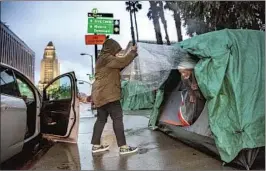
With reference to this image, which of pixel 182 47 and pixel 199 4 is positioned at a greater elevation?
pixel 199 4

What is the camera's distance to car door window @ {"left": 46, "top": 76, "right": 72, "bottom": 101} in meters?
5.84

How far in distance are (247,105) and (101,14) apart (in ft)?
31.0

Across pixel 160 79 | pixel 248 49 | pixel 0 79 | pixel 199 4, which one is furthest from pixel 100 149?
pixel 199 4

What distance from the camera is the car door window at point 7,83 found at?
152 inches

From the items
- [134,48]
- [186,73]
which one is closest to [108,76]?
[134,48]

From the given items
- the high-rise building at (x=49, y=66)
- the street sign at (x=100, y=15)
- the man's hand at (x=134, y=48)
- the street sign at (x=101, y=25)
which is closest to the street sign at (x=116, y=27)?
the street sign at (x=101, y=25)

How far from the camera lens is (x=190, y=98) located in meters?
5.25

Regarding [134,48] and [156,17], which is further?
[156,17]

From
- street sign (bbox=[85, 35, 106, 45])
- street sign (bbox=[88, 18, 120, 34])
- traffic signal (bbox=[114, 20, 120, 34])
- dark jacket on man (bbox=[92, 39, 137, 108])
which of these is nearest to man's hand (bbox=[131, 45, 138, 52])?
dark jacket on man (bbox=[92, 39, 137, 108])

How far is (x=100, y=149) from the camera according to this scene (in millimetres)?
4953

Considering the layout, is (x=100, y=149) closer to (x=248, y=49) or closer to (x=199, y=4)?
(x=248, y=49)

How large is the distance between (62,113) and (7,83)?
5.78 ft

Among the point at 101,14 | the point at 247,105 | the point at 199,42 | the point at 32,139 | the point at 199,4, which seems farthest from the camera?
the point at 101,14

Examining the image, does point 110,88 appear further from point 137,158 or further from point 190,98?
point 190,98
